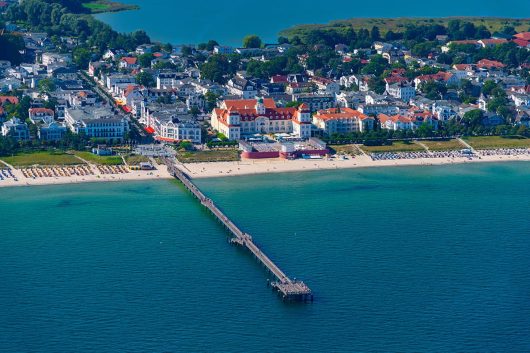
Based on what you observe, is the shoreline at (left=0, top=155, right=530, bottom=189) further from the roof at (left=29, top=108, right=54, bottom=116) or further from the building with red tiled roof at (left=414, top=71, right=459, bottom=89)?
the building with red tiled roof at (left=414, top=71, right=459, bottom=89)

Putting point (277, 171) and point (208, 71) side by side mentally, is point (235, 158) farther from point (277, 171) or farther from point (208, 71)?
point (208, 71)

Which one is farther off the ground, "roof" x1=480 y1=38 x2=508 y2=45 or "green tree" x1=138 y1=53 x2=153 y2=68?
"roof" x1=480 y1=38 x2=508 y2=45

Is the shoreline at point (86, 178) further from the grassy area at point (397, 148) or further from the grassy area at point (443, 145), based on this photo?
the grassy area at point (443, 145)

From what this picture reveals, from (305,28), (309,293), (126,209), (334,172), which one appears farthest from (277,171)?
(305,28)

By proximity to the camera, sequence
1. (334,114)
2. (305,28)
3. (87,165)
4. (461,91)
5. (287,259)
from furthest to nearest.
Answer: (305,28) < (461,91) < (334,114) < (87,165) < (287,259)

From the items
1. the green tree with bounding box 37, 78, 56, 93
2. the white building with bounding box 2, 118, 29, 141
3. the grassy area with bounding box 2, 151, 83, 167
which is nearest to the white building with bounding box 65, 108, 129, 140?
the white building with bounding box 2, 118, 29, 141
